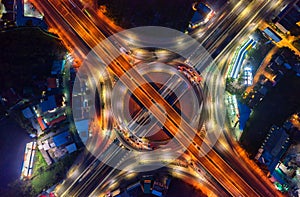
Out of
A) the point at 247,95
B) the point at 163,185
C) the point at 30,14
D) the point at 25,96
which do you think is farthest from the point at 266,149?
the point at 30,14

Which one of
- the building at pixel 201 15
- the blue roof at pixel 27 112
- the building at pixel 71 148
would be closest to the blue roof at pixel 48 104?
the blue roof at pixel 27 112

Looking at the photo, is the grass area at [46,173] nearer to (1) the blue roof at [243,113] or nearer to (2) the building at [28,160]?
(2) the building at [28,160]

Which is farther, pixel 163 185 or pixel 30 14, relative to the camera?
pixel 30 14

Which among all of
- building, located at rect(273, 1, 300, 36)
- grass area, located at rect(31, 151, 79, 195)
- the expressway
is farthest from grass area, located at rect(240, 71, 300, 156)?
grass area, located at rect(31, 151, 79, 195)

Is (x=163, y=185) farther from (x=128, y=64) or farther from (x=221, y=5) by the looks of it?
(x=221, y=5)

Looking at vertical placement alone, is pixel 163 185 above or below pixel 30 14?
below

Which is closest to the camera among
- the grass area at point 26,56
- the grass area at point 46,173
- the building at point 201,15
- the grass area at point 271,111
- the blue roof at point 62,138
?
the grass area at point 46,173

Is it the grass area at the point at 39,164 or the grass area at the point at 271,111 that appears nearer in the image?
the grass area at the point at 39,164
